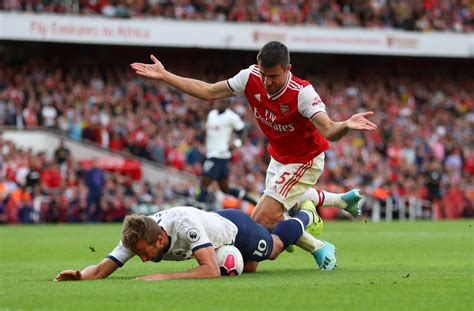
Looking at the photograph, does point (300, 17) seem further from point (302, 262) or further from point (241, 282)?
point (241, 282)

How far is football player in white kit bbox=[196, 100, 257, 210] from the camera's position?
2148 cm

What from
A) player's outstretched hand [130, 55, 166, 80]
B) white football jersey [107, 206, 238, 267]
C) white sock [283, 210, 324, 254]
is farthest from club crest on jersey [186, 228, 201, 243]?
player's outstretched hand [130, 55, 166, 80]

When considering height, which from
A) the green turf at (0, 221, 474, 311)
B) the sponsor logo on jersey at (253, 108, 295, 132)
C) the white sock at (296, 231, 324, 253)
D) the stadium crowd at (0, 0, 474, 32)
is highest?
the stadium crowd at (0, 0, 474, 32)

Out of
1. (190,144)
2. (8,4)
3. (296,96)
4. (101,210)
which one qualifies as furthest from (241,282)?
(8,4)

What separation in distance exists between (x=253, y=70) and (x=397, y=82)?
32.7 metres

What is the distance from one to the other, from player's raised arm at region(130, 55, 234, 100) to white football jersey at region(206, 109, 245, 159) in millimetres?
10682

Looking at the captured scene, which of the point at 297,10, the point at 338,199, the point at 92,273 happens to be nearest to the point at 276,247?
the point at 92,273

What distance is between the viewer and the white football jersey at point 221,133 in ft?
70.9

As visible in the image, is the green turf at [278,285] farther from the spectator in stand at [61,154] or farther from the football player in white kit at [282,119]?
the spectator in stand at [61,154]

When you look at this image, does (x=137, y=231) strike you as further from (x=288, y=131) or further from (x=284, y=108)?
(x=288, y=131)

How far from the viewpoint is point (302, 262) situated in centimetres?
1214

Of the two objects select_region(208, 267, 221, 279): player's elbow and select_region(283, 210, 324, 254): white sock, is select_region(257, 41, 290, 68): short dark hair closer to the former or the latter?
select_region(283, 210, 324, 254): white sock

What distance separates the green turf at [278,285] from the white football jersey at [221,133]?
286 inches

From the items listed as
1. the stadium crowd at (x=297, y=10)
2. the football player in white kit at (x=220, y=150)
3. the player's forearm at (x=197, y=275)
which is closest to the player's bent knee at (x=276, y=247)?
the player's forearm at (x=197, y=275)
